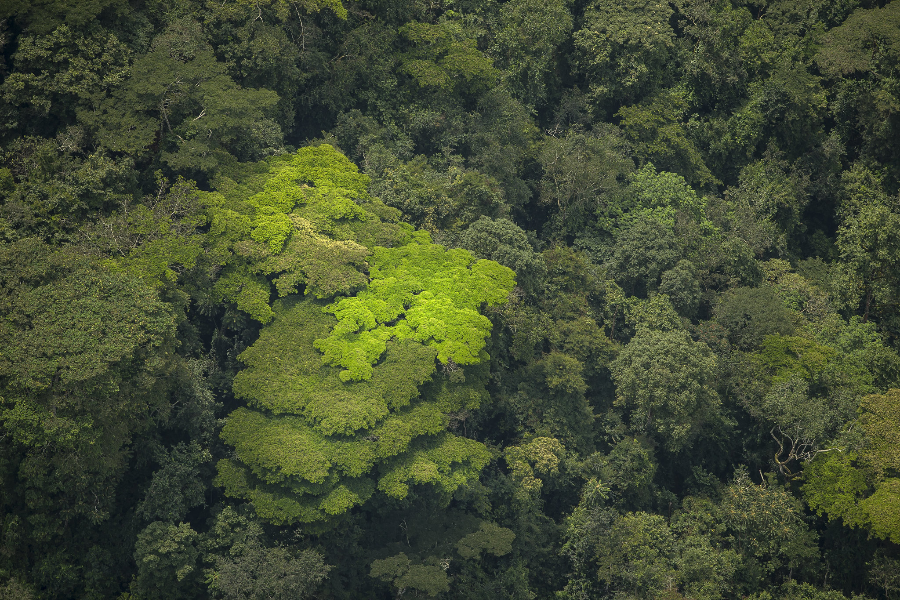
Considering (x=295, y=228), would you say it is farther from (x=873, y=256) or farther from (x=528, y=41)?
(x=873, y=256)

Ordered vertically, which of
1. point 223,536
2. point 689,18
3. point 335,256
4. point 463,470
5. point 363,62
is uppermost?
point 689,18

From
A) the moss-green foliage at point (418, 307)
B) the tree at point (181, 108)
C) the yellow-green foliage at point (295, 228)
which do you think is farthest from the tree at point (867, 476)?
the tree at point (181, 108)

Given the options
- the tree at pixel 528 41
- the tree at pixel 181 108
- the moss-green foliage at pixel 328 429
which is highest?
the tree at pixel 528 41

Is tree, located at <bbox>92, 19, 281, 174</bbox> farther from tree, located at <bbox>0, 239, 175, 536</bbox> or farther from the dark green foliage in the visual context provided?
the dark green foliage

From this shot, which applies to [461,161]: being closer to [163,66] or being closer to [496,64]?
[496,64]

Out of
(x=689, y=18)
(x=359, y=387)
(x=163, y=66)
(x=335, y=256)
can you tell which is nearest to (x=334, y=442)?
A: (x=359, y=387)

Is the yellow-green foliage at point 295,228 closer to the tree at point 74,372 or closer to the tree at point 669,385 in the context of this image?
the tree at point 74,372
